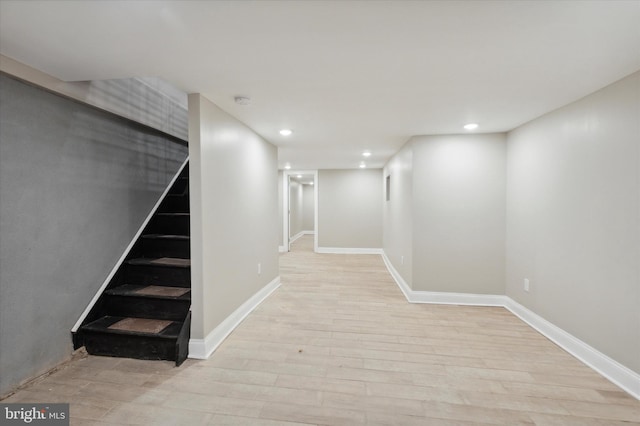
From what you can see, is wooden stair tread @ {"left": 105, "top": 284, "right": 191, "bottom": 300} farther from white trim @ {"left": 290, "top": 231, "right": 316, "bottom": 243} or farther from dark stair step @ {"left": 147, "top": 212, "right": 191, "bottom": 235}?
white trim @ {"left": 290, "top": 231, "right": 316, "bottom": 243}

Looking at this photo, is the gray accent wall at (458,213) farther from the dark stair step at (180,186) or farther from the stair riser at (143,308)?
the dark stair step at (180,186)

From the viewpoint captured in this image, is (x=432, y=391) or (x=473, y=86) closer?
(x=432, y=391)

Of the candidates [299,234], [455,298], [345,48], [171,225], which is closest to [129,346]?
[171,225]

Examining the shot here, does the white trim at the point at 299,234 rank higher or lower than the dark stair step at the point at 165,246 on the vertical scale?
lower

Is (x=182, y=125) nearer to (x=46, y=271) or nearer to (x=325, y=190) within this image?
(x=46, y=271)

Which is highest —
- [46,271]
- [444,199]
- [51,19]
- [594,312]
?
[51,19]

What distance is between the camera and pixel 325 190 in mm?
7516

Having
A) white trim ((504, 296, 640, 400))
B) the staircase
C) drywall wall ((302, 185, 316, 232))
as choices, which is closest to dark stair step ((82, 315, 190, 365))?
the staircase

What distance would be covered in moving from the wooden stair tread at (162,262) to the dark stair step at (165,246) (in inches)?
2.3

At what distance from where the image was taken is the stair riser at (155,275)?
281 cm

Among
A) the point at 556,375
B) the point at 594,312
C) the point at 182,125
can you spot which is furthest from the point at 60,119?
the point at 594,312

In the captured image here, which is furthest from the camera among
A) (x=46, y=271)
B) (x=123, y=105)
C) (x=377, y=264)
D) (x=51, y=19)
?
(x=377, y=264)

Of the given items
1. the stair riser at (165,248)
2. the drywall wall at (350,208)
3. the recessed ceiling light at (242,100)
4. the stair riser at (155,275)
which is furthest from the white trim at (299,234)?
the recessed ceiling light at (242,100)

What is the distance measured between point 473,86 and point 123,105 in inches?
120
